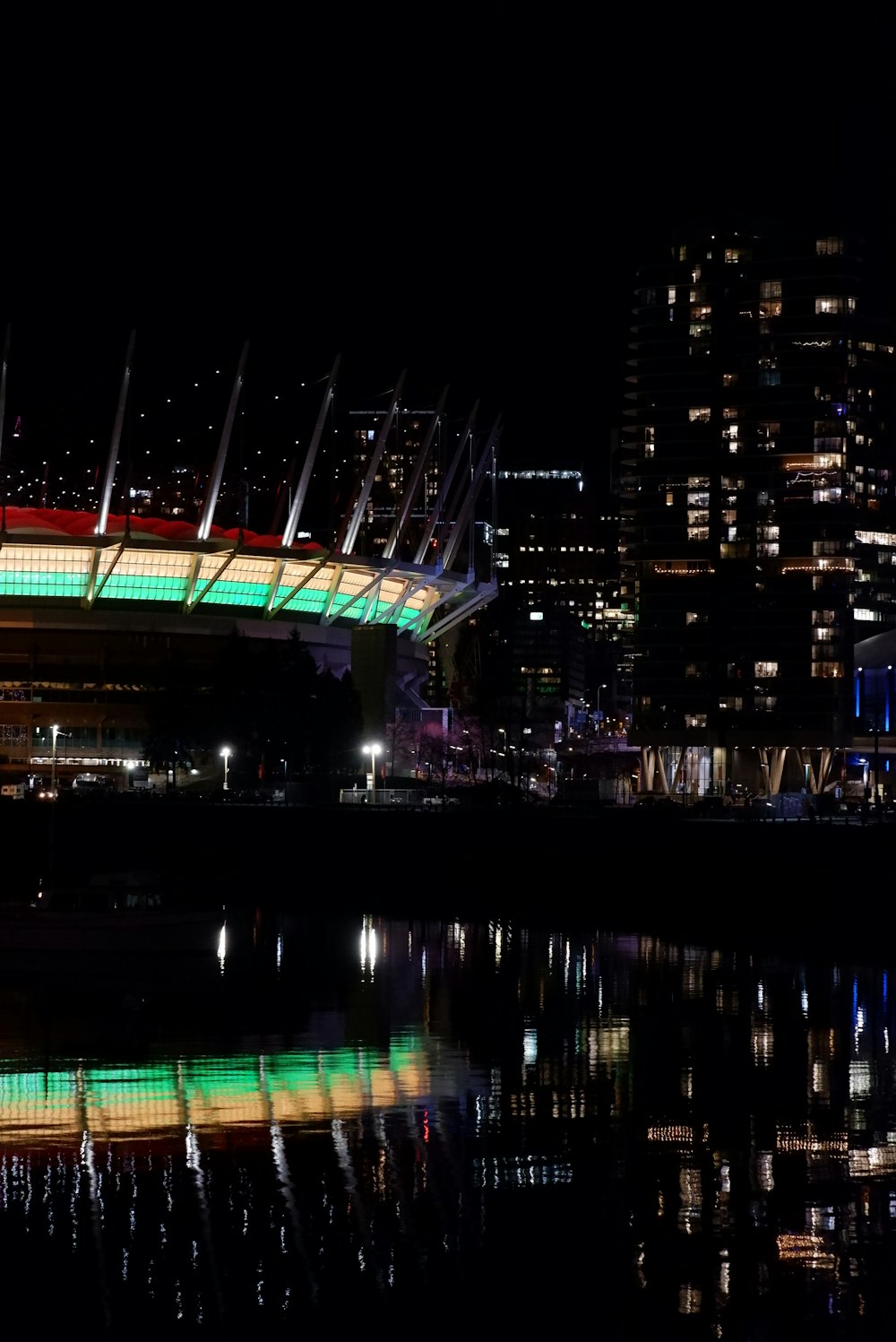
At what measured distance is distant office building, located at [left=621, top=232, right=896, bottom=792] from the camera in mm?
178625

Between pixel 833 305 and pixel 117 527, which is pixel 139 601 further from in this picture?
pixel 833 305

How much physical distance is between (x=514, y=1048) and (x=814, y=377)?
15411 cm

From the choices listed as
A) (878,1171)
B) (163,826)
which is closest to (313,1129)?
(878,1171)

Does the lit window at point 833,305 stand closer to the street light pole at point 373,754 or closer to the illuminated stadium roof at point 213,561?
the illuminated stadium roof at point 213,561

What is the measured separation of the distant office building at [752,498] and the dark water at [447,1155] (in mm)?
136242

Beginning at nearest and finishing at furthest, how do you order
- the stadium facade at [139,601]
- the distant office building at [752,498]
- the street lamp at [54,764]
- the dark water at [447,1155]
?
the dark water at [447,1155] < the street lamp at [54,764] < the stadium facade at [139,601] < the distant office building at [752,498]

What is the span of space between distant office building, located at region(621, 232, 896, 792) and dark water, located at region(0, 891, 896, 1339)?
136 m

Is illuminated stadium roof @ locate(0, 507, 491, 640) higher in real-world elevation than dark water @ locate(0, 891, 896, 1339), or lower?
higher

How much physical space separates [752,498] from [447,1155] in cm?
16208

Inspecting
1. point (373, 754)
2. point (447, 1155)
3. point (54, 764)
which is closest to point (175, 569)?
point (54, 764)

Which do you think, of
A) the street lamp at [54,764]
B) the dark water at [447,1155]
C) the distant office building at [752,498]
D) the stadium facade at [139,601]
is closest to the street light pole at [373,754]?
the stadium facade at [139,601]

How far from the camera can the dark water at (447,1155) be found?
782 inches

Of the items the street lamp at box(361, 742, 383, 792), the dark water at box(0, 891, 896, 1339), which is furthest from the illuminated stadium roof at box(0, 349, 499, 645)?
the dark water at box(0, 891, 896, 1339)

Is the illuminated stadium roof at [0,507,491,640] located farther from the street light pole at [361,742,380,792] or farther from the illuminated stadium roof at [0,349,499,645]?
the street light pole at [361,742,380,792]
